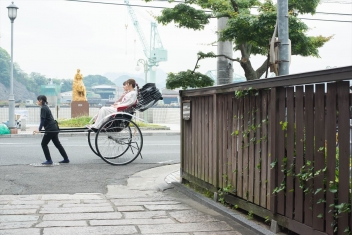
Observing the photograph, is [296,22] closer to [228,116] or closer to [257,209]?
[228,116]

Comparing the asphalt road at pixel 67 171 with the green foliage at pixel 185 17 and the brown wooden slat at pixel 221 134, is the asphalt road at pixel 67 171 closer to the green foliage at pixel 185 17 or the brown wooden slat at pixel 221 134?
the brown wooden slat at pixel 221 134

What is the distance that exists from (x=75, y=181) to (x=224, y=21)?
487cm

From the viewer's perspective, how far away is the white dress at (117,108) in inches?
415

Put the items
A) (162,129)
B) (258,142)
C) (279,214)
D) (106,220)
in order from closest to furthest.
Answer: (279,214) → (258,142) → (106,220) → (162,129)

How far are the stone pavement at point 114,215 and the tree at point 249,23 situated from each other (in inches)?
156

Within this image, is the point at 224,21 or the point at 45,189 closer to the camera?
the point at 45,189

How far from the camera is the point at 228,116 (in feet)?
19.6

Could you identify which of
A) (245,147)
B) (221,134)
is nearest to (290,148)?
(245,147)

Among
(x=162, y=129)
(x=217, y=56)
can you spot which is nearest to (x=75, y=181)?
(x=217, y=56)

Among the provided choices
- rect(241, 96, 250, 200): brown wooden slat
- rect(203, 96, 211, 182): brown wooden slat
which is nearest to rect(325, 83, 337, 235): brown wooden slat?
rect(241, 96, 250, 200): brown wooden slat

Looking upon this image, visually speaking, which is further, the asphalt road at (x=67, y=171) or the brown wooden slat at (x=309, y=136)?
the asphalt road at (x=67, y=171)

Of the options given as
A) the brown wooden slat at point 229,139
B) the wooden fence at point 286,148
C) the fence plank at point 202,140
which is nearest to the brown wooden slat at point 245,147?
the wooden fence at point 286,148

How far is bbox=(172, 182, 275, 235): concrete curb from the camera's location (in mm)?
4941

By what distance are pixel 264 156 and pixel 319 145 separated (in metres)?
1.05
